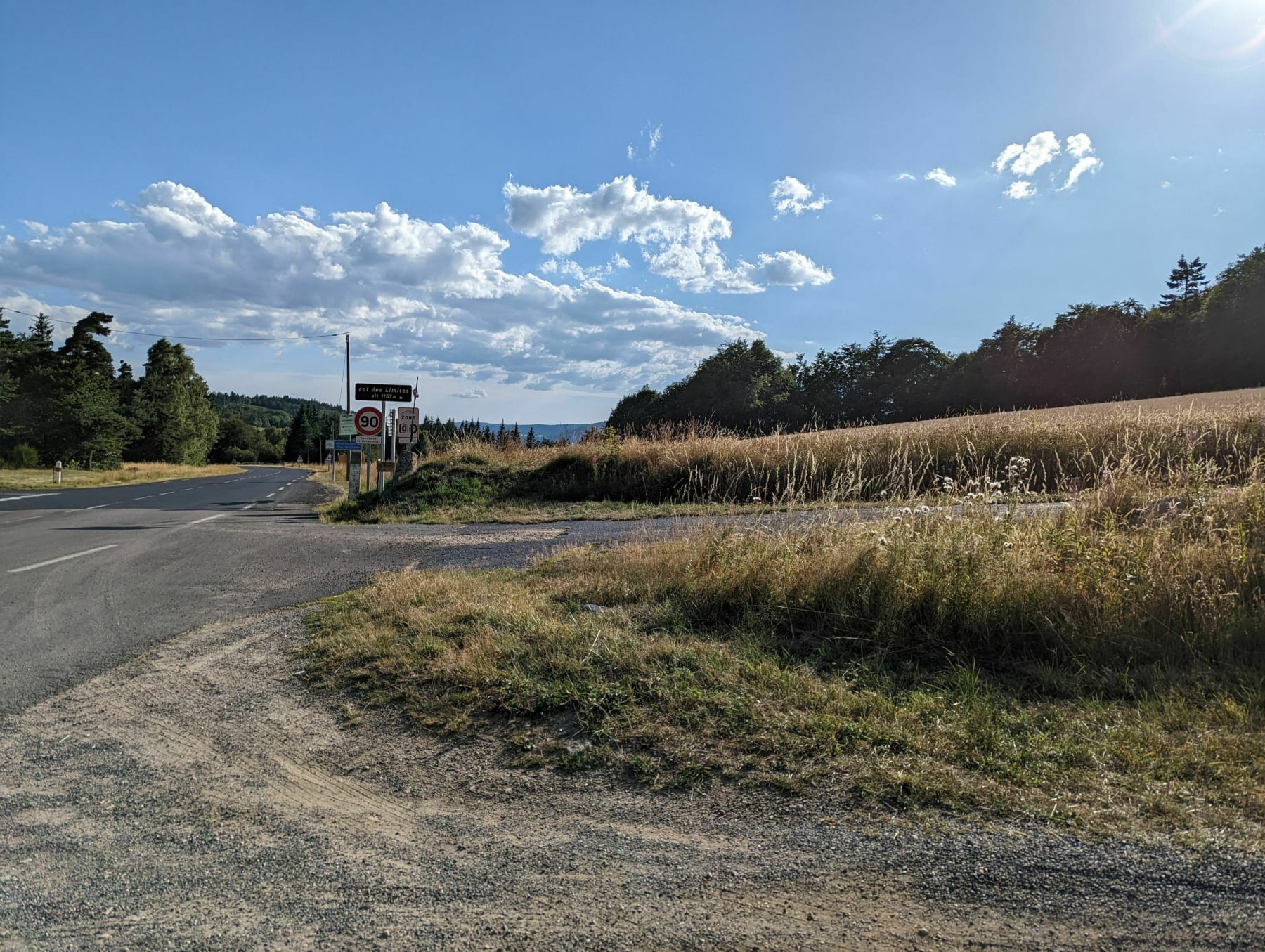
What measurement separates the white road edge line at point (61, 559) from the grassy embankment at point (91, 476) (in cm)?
2191

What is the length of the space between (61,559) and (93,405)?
48.0 meters

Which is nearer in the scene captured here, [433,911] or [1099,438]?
[433,911]

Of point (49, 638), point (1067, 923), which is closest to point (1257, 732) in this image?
point (1067, 923)

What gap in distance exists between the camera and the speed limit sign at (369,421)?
19375mm

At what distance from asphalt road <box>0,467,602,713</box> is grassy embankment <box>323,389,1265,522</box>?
9.05 ft

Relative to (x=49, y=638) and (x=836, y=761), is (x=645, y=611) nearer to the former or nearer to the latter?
(x=836, y=761)

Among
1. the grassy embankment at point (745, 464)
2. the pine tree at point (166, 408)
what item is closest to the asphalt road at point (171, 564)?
the grassy embankment at point (745, 464)

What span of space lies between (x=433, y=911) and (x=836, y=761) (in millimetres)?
1822

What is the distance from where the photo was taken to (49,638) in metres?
5.79

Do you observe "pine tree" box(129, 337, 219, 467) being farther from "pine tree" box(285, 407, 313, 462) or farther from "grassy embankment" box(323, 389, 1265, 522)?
"grassy embankment" box(323, 389, 1265, 522)

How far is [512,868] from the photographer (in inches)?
99.6

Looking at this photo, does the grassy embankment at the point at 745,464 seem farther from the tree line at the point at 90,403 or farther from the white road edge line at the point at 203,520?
the tree line at the point at 90,403

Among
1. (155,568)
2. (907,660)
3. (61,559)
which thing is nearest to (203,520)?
(61,559)

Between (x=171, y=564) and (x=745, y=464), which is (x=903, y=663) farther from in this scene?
(x=745, y=464)
